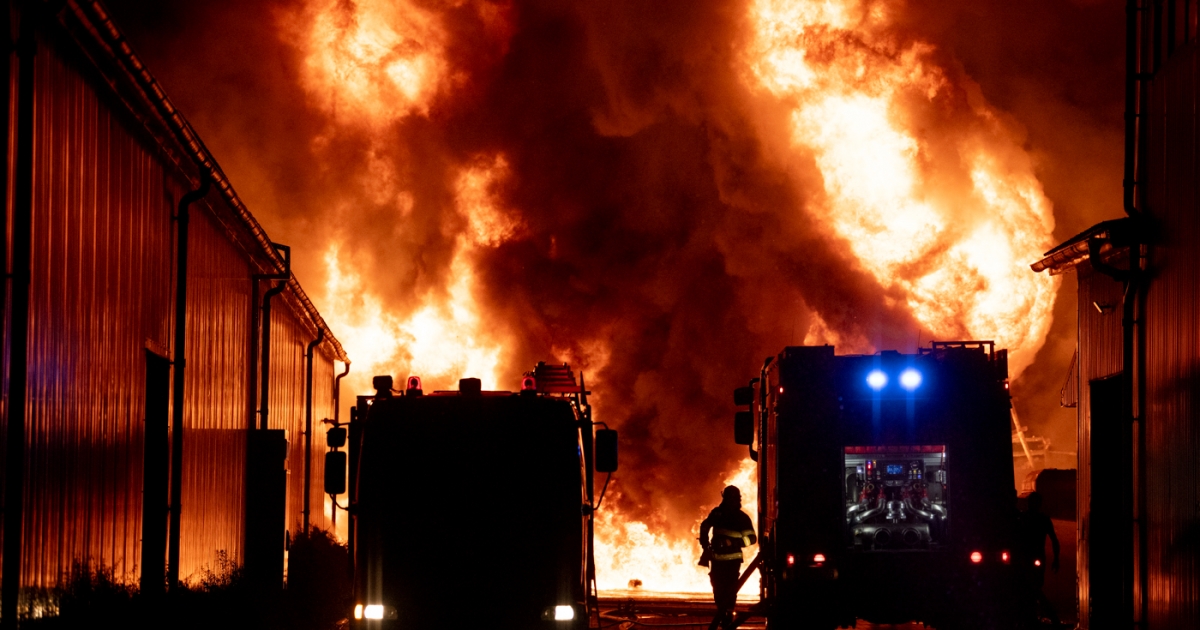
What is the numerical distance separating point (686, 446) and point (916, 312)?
7.02 metres

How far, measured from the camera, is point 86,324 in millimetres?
10242

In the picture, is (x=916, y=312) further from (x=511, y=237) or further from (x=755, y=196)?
(x=511, y=237)

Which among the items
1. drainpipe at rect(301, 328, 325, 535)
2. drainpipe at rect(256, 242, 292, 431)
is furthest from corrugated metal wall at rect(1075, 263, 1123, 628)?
drainpipe at rect(301, 328, 325, 535)

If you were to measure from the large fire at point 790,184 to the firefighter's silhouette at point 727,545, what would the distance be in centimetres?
1185

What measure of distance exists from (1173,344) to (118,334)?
10.6m

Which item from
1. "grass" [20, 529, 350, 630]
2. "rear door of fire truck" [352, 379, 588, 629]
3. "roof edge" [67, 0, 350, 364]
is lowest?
"grass" [20, 529, 350, 630]

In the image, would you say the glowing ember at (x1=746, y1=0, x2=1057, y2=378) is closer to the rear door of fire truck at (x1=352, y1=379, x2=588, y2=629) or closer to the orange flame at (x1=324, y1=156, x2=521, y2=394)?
the orange flame at (x1=324, y1=156, x2=521, y2=394)

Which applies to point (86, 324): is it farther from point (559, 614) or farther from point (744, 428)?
point (744, 428)

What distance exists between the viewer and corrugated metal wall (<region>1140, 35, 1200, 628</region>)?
12172 millimetres

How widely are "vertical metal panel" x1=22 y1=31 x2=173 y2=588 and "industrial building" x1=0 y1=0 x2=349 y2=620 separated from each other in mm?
24

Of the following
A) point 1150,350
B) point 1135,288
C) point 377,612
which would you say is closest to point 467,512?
point 377,612

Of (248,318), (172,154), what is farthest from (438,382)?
(172,154)

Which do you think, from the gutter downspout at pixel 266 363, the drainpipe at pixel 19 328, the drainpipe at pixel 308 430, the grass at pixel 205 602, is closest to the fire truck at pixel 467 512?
the grass at pixel 205 602

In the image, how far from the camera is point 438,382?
35.8 m
